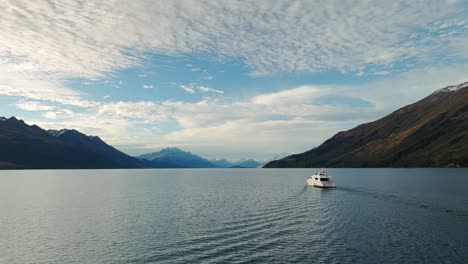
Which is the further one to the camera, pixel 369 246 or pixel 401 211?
pixel 401 211

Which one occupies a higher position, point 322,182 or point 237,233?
point 322,182

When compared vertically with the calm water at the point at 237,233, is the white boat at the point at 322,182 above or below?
above

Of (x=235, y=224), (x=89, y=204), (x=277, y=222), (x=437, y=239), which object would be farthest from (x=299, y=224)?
(x=89, y=204)

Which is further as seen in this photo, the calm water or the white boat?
the white boat

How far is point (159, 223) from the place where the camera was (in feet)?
264

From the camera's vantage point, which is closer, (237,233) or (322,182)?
(237,233)

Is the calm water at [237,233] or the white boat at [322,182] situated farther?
the white boat at [322,182]

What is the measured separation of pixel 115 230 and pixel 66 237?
9535 millimetres

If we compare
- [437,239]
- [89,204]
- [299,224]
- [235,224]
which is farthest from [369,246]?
[89,204]

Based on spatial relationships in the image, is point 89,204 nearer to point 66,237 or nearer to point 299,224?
point 66,237

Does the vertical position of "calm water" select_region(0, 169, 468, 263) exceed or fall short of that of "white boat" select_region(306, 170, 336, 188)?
it falls short

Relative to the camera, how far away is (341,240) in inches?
2485

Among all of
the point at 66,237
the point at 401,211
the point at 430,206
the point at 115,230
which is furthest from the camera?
the point at 430,206

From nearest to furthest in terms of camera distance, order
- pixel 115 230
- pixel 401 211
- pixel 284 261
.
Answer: pixel 284 261
pixel 115 230
pixel 401 211
